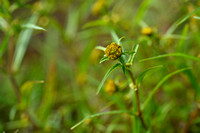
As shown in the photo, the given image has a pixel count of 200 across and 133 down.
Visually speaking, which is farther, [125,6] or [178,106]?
[125,6]

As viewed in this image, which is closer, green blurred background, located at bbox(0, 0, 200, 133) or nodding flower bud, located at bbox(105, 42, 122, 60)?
nodding flower bud, located at bbox(105, 42, 122, 60)

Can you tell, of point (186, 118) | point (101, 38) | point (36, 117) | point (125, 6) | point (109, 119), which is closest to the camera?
point (186, 118)

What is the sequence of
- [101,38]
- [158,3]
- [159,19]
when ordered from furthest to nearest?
[101,38] < [159,19] < [158,3]

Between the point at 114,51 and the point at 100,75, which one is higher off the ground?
the point at 100,75

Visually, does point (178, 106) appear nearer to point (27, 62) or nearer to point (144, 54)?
point (144, 54)

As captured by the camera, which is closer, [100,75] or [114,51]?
[114,51]

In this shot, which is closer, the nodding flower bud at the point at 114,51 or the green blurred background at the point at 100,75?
the nodding flower bud at the point at 114,51

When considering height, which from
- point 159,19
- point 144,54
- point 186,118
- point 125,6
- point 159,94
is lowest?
point 186,118

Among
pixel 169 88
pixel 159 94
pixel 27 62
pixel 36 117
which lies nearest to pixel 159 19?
pixel 159 94
